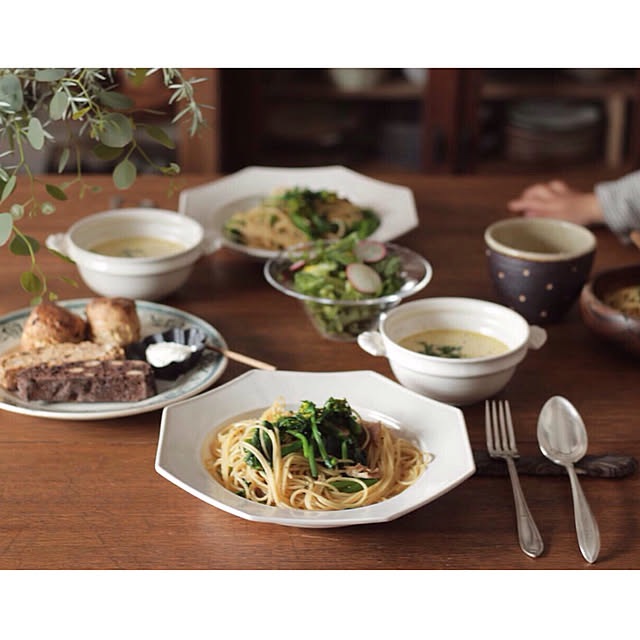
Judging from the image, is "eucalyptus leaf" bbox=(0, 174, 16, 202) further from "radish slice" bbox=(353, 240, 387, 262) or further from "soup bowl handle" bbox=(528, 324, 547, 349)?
"soup bowl handle" bbox=(528, 324, 547, 349)

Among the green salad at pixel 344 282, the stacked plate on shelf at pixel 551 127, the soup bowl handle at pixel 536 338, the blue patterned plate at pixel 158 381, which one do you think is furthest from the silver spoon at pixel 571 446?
the stacked plate on shelf at pixel 551 127

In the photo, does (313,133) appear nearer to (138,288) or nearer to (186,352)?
(138,288)

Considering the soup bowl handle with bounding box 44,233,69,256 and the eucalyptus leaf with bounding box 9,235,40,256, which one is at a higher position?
the eucalyptus leaf with bounding box 9,235,40,256

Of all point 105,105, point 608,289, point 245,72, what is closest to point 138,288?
point 105,105

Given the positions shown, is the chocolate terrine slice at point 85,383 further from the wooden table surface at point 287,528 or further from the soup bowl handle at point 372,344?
the soup bowl handle at point 372,344

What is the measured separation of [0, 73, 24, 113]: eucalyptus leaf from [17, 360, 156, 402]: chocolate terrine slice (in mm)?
413

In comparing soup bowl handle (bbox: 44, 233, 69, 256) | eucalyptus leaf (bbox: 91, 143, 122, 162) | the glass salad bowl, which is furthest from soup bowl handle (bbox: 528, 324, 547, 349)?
soup bowl handle (bbox: 44, 233, 69, 256)

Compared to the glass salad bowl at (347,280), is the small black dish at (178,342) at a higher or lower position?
lower

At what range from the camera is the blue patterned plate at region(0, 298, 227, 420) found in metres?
1.34

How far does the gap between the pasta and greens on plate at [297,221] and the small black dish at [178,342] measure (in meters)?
0.41

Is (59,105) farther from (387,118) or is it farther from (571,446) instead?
(387,118)

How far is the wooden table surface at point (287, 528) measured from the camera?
111 cm

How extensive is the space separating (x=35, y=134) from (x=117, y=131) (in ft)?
0.35

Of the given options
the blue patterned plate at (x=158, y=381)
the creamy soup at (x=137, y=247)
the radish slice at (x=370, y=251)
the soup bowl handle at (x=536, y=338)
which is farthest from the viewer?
the creamy soup at (x=137, y=247)
